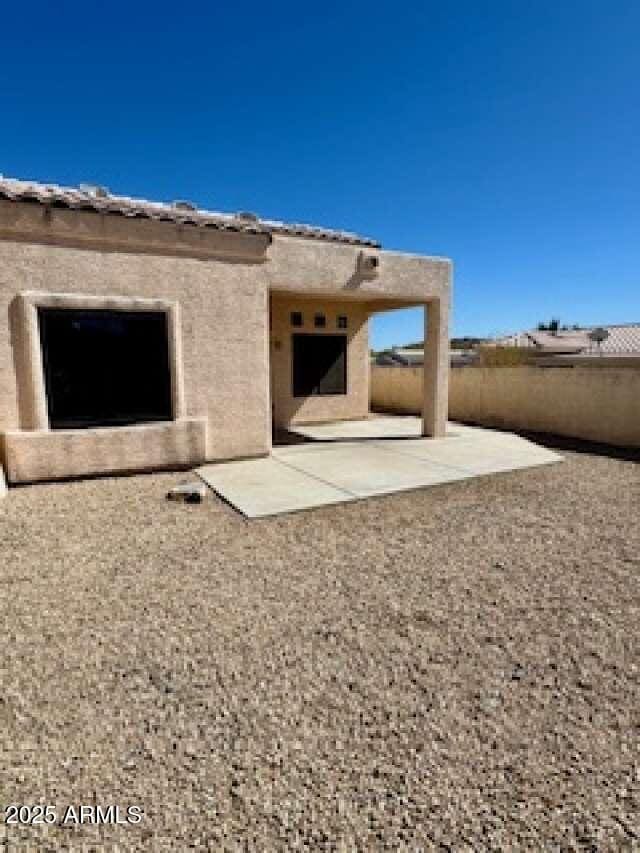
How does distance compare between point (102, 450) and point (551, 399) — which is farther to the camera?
point (551, 399)

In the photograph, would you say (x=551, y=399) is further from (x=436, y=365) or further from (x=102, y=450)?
(x=102, y=450)

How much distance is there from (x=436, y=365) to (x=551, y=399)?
151 inches

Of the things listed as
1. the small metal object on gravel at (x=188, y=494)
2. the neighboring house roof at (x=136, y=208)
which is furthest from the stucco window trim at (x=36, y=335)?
the small metal object on gravel at (x=188, y=494)

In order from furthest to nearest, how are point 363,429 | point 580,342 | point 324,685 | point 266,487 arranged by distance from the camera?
1. point 580,342
2. point 363,429
3. point 266,487
4. point 324,685

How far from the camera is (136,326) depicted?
7.70 meters

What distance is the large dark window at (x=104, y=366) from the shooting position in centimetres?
719

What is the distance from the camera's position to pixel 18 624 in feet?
11.9

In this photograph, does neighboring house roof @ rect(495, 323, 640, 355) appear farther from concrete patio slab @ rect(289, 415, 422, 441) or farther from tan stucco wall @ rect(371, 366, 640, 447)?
concrete patio slab @ rect(289, 415, 422, 441)

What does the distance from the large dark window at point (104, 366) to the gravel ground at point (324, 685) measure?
246 centimetres

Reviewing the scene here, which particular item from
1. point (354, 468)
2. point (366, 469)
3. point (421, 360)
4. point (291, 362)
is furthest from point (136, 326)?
point (421, 360)

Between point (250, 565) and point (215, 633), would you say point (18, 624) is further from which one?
point (250, 565)

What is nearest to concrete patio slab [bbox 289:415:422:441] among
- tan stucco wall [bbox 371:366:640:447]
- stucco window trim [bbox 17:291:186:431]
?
tan stucco wall [bbox 371:366:640:447]

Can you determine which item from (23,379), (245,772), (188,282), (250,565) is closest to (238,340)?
(188,282)

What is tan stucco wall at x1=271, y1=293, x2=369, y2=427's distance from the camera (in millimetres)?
13531
